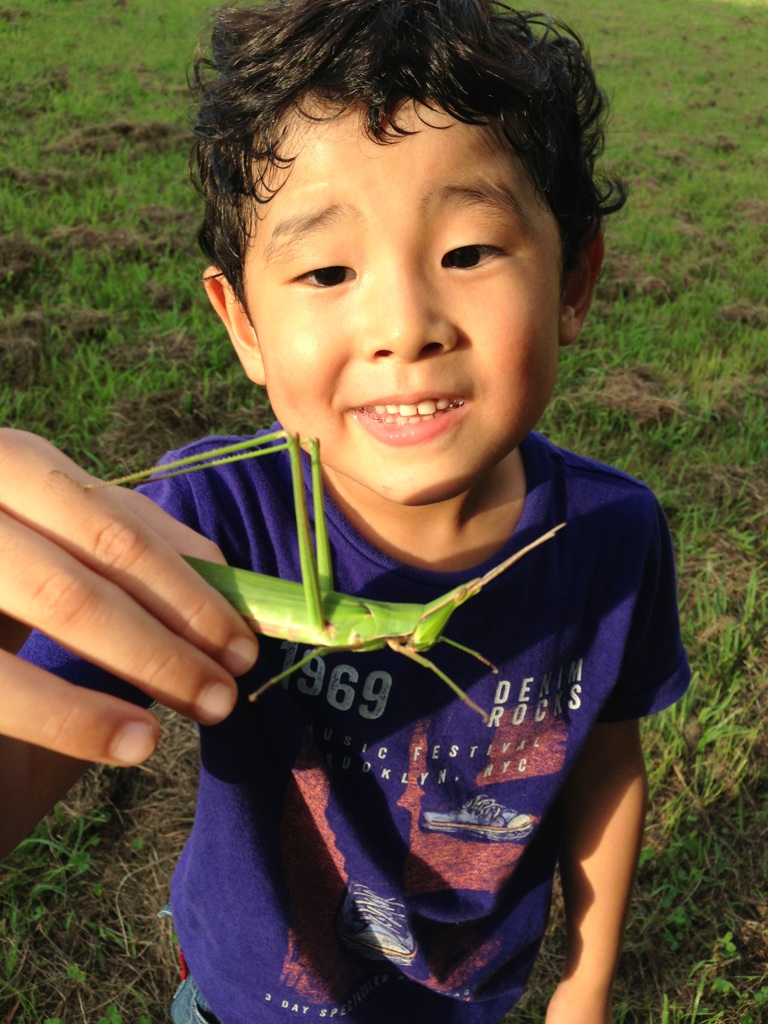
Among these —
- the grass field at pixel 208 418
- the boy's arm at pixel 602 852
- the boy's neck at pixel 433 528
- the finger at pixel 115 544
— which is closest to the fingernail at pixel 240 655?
the finger at pixel 115 544

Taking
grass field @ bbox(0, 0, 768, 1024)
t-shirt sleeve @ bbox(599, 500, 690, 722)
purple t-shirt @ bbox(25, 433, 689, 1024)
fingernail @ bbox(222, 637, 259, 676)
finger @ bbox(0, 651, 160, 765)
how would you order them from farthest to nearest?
grass field @ bbox(0, 0, 768, 1024) → t-shirt sleeve @ bbox(599, 500, 690, 722) → purple t-shirt @ bbox(25, 433, 689, 1024) → fingernail @ bbox(222, 637, 259, 676) → finger @ bbox(0, 651, 160, 765)

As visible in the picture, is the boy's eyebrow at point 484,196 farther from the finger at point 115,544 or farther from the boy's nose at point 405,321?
the finger at point 115,544

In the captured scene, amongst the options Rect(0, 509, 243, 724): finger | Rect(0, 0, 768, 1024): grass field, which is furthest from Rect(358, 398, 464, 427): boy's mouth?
Rect(0, 0, 768, 1024): grass field

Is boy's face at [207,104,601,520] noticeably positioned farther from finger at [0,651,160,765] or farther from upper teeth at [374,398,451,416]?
finger at [0,651,160,765]

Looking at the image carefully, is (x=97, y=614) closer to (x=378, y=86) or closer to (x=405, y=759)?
(x=405, y=759)

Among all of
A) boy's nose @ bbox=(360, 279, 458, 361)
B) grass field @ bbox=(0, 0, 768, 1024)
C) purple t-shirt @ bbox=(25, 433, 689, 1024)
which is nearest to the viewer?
boy's nose @ bbox=(360, 279, 458, 361)

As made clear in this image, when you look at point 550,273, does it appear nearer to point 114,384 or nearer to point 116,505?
point 116,505

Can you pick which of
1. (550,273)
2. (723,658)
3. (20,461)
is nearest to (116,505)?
(20,461)
